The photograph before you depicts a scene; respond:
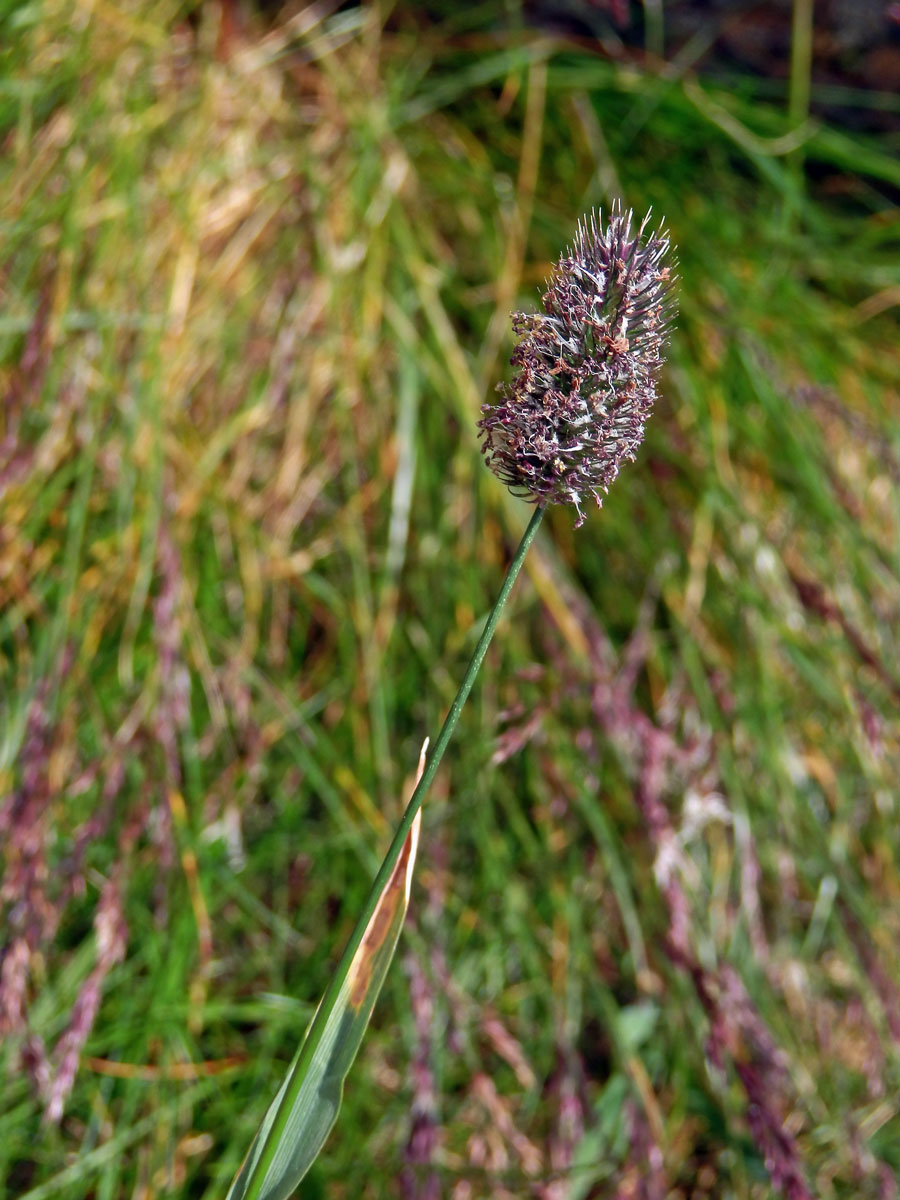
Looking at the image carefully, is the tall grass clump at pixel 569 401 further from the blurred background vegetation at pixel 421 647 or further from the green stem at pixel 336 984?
the blurred background vegetation at pixel 421 647

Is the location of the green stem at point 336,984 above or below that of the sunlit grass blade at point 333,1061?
above

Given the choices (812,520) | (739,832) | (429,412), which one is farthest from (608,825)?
(429,412)

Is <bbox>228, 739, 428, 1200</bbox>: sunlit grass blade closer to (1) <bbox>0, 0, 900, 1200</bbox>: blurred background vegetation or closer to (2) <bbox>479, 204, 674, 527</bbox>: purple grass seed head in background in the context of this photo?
(2) <bbox>479, 204, 674, 527</bbox>: purple grass seed head in background

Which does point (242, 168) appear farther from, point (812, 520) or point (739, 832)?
point (739, 832)

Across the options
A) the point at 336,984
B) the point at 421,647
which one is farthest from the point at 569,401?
the point at 421,647

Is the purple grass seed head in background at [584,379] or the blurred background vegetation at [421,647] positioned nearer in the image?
the purple grass seed head in background at [584,379]

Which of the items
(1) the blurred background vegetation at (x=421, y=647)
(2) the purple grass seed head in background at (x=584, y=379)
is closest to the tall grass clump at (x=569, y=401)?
(2) the purple grass seed head in background at (x=584, y=379)

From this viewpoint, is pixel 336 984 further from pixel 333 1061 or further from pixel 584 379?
pixel 584 379

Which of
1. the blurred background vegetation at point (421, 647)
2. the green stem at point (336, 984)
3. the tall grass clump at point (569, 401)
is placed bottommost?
the blurred background vegetation at point (421, 647)
